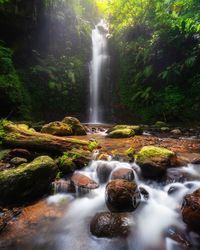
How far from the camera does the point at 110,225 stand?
2.97m

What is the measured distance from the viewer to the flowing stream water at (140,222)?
275 cm

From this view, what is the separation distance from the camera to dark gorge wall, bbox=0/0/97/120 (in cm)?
1062

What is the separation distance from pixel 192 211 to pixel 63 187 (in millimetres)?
2236

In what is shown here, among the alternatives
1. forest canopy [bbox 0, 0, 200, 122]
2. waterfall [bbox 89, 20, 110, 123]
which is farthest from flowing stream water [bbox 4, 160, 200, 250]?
waterfall [bbox 89, 20, 110, 123]

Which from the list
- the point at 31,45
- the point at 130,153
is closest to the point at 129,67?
the point at 31,45

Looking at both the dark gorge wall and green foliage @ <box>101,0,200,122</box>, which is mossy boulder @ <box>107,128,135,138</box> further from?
the dark gorge wall

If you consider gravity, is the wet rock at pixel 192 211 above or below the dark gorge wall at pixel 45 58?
below

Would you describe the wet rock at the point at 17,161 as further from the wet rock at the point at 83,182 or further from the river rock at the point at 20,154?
the wet rock at the point at 83,182

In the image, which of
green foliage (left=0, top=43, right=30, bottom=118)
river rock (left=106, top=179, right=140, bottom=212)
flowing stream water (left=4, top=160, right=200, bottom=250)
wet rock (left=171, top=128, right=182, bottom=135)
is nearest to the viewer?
flowing stream water (left=4, top=160, right=200, bottom=250)

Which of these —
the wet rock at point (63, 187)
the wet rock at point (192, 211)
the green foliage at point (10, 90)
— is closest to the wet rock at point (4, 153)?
the wet rock at point (63, 187)

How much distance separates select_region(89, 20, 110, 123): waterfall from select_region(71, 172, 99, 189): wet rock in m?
8.59

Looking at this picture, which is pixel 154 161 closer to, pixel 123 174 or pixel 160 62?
pixel 123 174

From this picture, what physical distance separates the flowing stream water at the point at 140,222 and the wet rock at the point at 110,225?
0.07 meters

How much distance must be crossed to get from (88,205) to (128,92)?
34.5 feet
